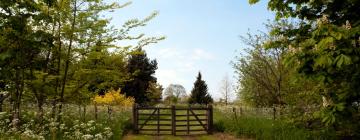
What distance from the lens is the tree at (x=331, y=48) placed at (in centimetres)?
695

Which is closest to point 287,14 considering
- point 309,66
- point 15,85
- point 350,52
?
point 309,66

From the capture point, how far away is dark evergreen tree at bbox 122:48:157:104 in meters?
50.3

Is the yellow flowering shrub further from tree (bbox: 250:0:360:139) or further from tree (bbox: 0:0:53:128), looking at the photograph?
tree (bbox: 250:0:360:139)

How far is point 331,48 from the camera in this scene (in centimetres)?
734

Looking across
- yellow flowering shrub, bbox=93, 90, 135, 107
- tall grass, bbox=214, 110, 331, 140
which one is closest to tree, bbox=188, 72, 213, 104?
yellow flowering shrub, bbox=93, 90, 135, 107

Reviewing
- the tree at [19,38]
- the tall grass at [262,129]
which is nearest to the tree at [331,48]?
the tall grass at [262,129]

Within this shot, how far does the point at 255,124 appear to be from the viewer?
2039 centimetres

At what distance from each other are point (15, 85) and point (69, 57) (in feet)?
7.38

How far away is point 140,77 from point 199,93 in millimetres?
15641

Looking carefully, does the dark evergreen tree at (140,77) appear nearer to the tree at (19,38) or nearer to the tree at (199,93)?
the tree at (199,93)

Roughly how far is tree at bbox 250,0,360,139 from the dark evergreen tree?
3831 cm

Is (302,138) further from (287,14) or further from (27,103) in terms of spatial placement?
(27,103)

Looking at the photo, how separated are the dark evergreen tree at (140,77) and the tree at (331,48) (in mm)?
38312

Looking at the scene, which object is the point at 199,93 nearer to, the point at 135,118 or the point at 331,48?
the point at 135,118
